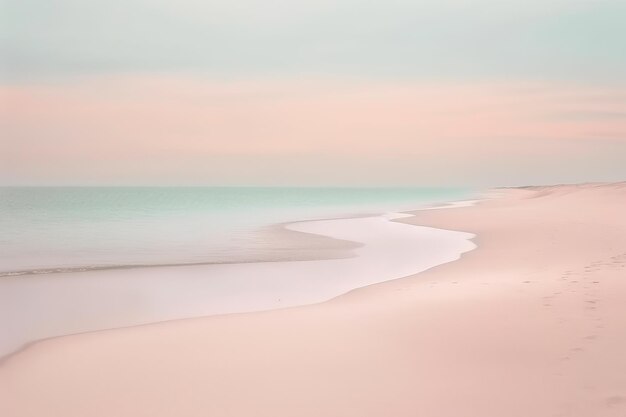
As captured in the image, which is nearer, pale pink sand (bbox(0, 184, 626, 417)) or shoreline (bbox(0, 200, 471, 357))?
pale pink sand (bbox(0, 184, 626, 417))

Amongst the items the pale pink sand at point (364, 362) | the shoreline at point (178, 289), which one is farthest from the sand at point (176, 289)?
the pale pink sand at point (364, 362)

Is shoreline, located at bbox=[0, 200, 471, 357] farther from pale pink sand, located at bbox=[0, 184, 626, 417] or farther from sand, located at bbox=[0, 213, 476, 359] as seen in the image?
pale pink sand, located at bbox=[0, 184, 626, 417]

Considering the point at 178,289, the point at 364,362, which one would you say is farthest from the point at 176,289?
the point at 364,362

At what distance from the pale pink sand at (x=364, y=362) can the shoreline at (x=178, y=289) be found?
1.64 ft

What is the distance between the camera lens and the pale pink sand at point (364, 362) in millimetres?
3342

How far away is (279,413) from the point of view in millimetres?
3295

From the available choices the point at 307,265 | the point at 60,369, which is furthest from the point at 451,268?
the point at 60,369

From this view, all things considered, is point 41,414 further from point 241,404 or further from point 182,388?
point 241,404

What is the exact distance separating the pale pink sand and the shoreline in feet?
1.64

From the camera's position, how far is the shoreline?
233 inches

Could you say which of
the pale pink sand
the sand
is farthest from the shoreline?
the pale pink sand

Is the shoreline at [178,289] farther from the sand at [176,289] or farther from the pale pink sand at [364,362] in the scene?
the pale pink sand at [364,362]

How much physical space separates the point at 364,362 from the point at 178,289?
429 centimetres

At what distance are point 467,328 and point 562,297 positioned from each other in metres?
1.38
